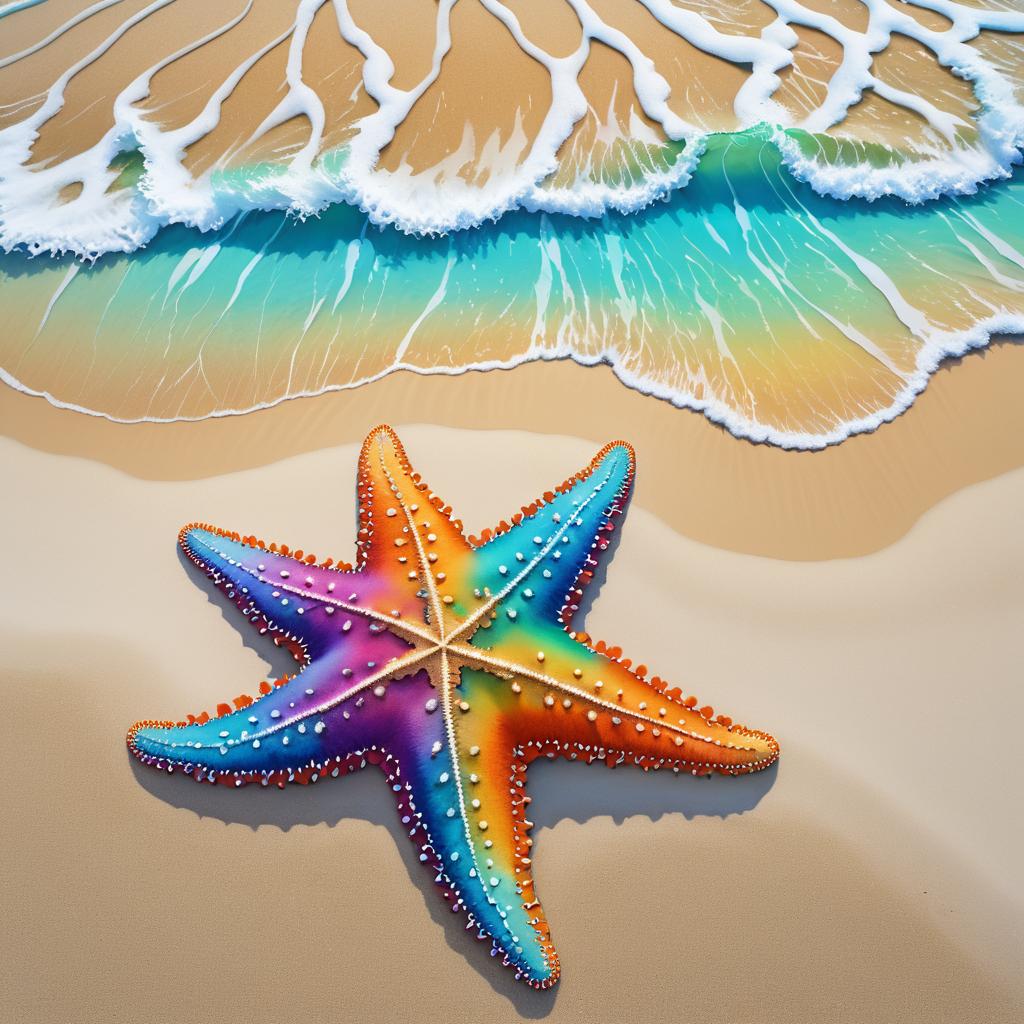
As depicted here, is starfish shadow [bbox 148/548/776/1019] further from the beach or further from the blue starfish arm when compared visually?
the blue starfish arm

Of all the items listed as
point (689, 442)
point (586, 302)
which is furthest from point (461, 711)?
point (586, 302)

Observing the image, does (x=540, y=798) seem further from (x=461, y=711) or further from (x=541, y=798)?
(x=461, y=711)

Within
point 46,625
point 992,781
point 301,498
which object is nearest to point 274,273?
point 301,498

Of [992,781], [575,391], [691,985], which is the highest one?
[575,391]

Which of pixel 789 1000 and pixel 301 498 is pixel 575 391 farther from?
pixel 789 1000

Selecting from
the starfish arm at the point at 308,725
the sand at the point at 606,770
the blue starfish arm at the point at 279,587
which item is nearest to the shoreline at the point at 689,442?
the sand at the point at 606,770

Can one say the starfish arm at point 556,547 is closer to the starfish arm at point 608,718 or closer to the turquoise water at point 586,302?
the starfish arm at point 608,718

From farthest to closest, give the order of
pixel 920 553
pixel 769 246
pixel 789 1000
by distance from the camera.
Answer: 1. pixel 769 246
2. pixel 920 553
3. pixel 789 1000
